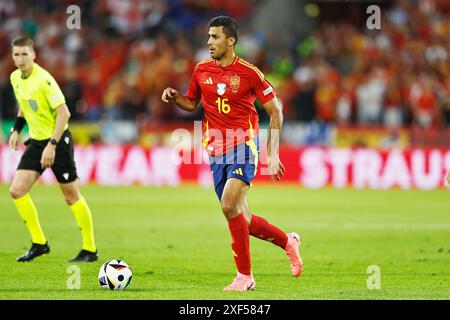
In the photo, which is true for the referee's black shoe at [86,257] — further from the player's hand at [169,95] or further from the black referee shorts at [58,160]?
the player's hand at [169,95]

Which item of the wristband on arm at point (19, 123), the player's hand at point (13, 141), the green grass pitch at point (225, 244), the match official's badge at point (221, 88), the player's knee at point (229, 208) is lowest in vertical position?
the green grass pitch at point (225, 244)

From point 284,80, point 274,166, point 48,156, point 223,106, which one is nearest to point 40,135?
point 48,156

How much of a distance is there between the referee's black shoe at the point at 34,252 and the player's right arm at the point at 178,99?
2.81 m

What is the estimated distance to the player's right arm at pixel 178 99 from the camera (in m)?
9.34

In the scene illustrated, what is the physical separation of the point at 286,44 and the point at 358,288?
740 inches

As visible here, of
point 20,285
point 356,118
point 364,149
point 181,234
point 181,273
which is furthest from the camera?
point 356,118

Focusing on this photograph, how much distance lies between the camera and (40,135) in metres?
11.1

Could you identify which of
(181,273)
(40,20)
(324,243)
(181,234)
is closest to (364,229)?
(324,243)

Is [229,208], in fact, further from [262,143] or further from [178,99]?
[262,143]

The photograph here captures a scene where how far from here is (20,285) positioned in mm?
9086

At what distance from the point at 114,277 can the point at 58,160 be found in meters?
2.55

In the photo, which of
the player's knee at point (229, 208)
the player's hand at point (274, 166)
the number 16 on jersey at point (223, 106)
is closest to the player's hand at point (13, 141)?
the number 16 on jersey at point (223, 106)

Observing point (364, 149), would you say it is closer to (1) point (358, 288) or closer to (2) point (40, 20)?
(2) point (40, 20)
